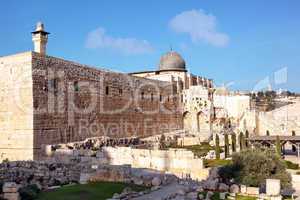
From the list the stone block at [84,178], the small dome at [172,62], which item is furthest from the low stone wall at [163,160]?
the small dome at [172,62]

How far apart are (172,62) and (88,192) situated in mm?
28872

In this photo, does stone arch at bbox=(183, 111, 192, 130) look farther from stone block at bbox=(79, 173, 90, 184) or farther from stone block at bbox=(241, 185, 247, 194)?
stone block at bbox=(241, 185, 247, 194)

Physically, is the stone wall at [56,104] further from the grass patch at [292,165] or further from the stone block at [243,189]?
the grass patch at [292,165]

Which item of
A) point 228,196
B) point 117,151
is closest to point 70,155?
point 117,151

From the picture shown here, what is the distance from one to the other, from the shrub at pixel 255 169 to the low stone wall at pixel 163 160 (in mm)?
2129

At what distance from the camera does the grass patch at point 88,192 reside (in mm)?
10831

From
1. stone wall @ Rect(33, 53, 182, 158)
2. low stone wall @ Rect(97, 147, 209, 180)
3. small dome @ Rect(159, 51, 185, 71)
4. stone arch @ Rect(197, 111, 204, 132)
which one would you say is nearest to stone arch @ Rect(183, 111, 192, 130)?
stone arch @ Rect(197, 111, 204, 132)

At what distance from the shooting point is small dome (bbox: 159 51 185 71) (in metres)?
39.3

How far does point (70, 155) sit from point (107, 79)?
7.82 m

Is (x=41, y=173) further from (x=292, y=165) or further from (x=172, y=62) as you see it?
(x=172, y=62)

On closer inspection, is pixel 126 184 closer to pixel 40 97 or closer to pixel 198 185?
pixel 198 185

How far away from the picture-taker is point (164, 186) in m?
13.8

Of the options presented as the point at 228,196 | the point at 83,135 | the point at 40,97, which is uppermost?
the point at 40,97

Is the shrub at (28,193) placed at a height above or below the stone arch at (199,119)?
below
